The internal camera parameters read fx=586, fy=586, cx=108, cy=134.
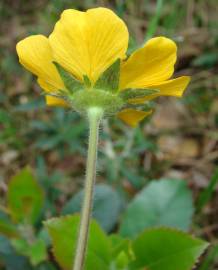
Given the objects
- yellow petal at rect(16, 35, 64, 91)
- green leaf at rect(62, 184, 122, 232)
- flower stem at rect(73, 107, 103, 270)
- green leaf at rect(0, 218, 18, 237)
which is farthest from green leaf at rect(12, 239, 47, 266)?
yellow petal at rect(16, 35, 64, 91)

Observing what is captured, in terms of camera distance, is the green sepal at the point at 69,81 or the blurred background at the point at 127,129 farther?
the blurred background at the point at 127,129

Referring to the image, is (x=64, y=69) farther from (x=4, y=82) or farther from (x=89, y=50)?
(x=4, y=82)

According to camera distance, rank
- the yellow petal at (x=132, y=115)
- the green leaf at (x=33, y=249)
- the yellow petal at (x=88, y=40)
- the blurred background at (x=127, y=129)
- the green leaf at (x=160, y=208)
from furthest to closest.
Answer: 1. the blurred background at (x=127, y=129)
2. the green leaf at (x=160, y=208)
3. the green leaf at (x=33, y=249)
4. the yellow petal at (x=132, y=115)
5. the yellow petal at (x=88, y=40)

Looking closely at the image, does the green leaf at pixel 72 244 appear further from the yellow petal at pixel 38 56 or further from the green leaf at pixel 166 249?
the yellow petal at pixel 38 56

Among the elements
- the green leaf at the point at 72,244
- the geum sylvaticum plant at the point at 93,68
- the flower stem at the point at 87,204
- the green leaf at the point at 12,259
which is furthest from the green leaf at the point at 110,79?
the green leaf at the point at 12,259

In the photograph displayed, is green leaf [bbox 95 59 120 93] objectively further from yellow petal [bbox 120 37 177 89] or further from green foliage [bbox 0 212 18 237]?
green foliage [bbox 0 212 18 237]

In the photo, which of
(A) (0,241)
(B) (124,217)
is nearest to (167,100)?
(B) (124,217)

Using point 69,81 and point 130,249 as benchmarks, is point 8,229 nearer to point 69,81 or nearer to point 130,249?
point 130,249
